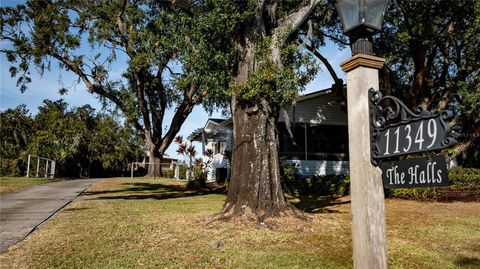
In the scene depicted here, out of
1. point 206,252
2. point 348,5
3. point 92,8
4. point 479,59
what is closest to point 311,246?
point 206,252

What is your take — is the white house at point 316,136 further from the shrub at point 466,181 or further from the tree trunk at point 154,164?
the tree trunk at point 154,164

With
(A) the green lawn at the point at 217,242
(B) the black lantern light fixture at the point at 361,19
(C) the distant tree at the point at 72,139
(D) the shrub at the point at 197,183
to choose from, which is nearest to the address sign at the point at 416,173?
(B) the black lantern light fixture at the point at 361,19

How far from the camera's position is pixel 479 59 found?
15.0 metres

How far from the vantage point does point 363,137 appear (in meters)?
3.27

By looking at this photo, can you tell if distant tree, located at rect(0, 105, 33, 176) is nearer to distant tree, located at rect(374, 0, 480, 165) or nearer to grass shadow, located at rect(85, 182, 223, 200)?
grass shadow, located at rect(85, 182, 223, 200)

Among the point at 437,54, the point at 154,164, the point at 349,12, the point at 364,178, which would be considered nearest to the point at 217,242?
the point at 364,178

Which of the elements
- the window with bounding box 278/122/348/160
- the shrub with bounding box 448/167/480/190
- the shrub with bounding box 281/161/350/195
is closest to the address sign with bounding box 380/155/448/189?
the shrub with bounding box 448/167/480/190

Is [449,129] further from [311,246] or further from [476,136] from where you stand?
[476,136]

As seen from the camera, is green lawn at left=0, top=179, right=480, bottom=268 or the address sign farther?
green lawn at left=0, top=179, right=480, bottom=268

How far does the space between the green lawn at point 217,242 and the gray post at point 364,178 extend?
2.62 meters

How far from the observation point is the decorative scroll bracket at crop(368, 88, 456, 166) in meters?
2.55

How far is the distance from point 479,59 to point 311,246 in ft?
40.0

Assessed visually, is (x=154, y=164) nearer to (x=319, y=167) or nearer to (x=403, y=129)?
(x=319, y=167)

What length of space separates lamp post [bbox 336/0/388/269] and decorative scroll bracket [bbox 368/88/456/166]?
8cm
